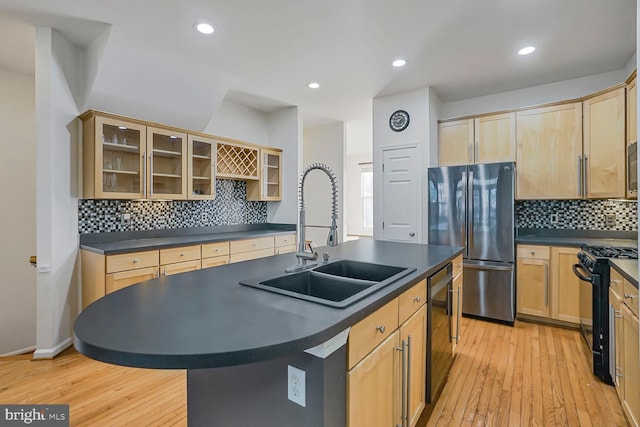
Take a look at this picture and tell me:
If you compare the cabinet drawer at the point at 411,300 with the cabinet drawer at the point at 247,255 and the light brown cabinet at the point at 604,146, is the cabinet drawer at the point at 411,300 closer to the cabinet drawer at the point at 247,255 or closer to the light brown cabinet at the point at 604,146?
the cabinet drawer at the point at 247,255

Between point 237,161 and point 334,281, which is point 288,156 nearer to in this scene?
point 237,161

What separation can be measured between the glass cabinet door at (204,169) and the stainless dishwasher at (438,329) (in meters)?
2.86

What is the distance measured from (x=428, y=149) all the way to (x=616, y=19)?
1833mm

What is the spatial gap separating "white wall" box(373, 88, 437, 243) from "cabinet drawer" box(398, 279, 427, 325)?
229 centimetres

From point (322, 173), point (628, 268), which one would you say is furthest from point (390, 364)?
point (322, 173)

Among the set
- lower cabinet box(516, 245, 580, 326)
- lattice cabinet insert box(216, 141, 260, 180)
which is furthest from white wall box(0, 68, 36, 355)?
lower cabinet box(516, 245, 580, 326)

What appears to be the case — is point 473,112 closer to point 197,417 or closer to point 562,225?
point 562,225

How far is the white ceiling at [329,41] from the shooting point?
2266 millimetres

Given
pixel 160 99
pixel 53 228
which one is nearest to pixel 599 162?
pixel 160 99

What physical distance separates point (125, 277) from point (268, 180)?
2340 mm

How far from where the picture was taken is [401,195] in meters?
3.99

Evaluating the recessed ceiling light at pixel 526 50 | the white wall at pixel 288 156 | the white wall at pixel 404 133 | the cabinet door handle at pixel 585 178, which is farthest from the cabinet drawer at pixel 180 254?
the cabinet door handle at pixel 585 178

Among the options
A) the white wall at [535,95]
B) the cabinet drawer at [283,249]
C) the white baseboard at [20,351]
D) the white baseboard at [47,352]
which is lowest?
the white baseboard at [20,351]

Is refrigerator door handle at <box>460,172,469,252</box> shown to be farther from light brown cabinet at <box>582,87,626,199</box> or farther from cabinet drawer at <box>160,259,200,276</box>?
cabinet drawer at <box>160,259,200,276</box>
